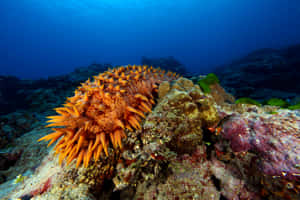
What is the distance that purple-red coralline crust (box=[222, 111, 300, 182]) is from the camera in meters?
1.20

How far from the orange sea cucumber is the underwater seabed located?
14mm

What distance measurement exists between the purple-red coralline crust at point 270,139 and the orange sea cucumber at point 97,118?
4.48 feet

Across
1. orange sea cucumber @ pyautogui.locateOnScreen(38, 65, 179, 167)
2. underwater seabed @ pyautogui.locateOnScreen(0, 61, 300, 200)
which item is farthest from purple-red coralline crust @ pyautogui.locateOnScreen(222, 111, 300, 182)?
orange sea cucumber @ pyautogui.locateOnScreen(38, 65, 179, 167)

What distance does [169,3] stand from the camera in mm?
126375

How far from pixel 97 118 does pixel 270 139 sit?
2.32 m

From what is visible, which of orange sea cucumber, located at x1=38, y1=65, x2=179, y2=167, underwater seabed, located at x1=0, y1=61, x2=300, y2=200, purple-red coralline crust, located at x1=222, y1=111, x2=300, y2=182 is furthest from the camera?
orange sea cucumber, located at x1=38, y1=65, x2=179, y2=167

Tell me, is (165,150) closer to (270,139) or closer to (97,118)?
(97,118)

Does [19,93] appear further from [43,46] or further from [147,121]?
[43,46]

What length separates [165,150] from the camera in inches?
69.6

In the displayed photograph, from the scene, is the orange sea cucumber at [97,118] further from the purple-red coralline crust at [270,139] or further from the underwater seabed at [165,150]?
the purple-red coralline crust at [270,139]

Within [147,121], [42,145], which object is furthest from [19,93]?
[147,121]

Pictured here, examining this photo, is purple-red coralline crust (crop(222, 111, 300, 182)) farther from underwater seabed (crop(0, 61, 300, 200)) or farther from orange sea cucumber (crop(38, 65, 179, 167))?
orange sea cucumber (crop(38, 65, 179, 167))

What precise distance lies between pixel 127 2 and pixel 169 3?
45.2m

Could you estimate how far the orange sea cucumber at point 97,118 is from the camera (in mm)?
1687
